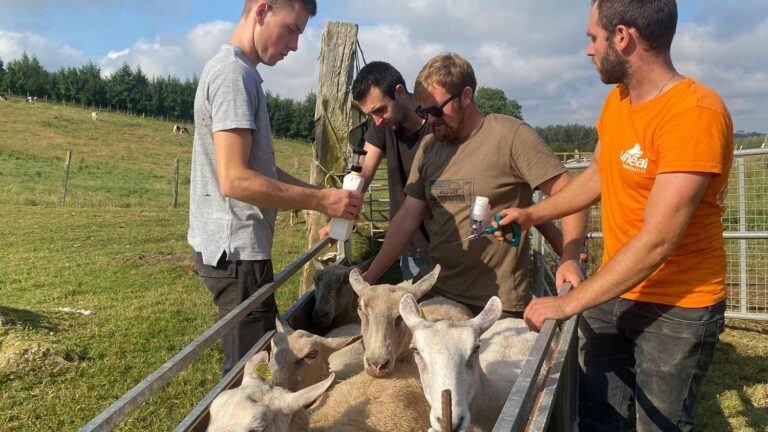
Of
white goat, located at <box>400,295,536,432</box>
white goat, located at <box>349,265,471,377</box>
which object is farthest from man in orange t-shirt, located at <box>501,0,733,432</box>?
white goat, located at <box>349,265,471,377</box>

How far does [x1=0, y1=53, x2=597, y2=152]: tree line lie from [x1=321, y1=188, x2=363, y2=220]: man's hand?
7625 cm

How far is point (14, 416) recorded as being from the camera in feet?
18.3

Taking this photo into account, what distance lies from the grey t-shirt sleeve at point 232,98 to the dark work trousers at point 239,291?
790mm

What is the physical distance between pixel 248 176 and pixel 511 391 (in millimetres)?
1647

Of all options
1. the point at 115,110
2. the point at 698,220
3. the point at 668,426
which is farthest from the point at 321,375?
the point at 115,110

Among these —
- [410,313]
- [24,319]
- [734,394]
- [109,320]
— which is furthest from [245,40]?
[109,320]

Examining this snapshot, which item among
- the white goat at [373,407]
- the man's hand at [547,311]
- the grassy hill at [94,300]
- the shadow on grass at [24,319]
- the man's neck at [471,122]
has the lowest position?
the grassy hill at [94,300]

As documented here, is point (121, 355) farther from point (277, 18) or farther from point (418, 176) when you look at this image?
point (277, 18)

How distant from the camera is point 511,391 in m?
2.23

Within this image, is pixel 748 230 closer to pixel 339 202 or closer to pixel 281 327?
pixel 339 202

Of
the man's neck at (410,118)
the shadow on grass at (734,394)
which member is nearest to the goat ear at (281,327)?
the man's neck at (410,118)

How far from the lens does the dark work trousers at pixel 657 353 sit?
2.78m

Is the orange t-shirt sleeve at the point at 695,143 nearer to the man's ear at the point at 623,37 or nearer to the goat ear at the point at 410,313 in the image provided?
the man's ear at the point at 623,37

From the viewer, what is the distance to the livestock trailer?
A: 6.72 feet
